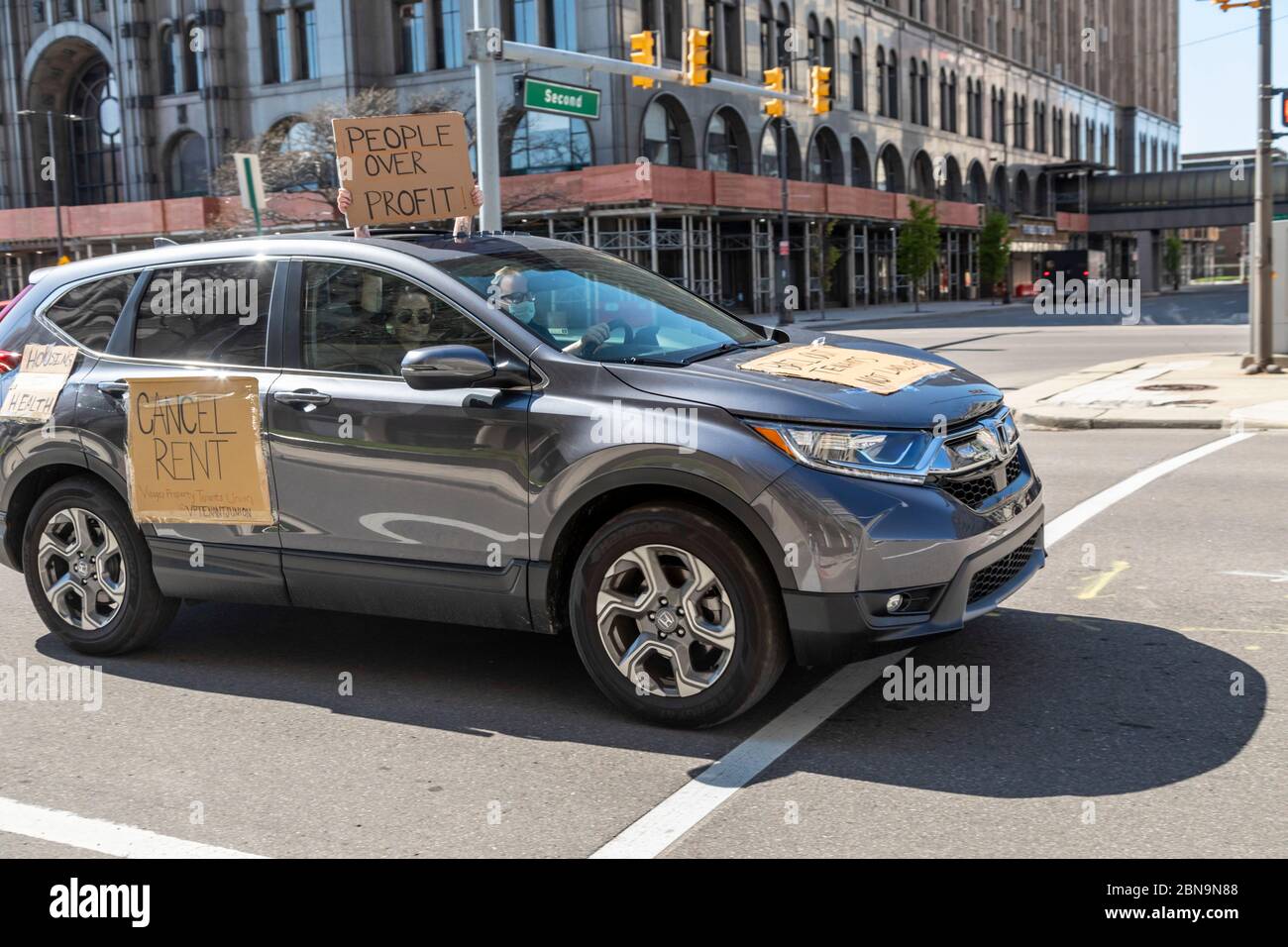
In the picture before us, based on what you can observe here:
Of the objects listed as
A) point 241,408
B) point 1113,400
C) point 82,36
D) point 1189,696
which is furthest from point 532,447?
point 82,36

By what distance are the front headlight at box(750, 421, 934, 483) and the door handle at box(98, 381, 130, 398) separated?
301 centimetres

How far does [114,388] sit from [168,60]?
52017mm

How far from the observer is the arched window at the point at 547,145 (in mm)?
43312

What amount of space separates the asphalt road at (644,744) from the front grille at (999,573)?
1.49 feet

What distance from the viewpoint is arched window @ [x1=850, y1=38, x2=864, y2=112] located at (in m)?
58.5

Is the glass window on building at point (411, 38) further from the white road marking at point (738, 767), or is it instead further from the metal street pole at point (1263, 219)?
the white road marking at point (738, 767)

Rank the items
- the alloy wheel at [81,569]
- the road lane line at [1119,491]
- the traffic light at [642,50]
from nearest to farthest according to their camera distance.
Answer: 1. the alloy wheel at [81,569]
2. the road lane line at [1119,491]
3. the traffic light at [642,50]

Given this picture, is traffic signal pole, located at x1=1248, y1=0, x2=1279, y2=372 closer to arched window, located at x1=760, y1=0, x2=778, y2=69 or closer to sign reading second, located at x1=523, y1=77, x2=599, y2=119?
sign reading second, located at x1=523, y1=77, x2=599, y2=119

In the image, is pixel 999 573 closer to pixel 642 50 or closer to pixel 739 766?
pixel 739 766

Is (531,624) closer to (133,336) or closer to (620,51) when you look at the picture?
(133,336)

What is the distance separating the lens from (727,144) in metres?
48.8
